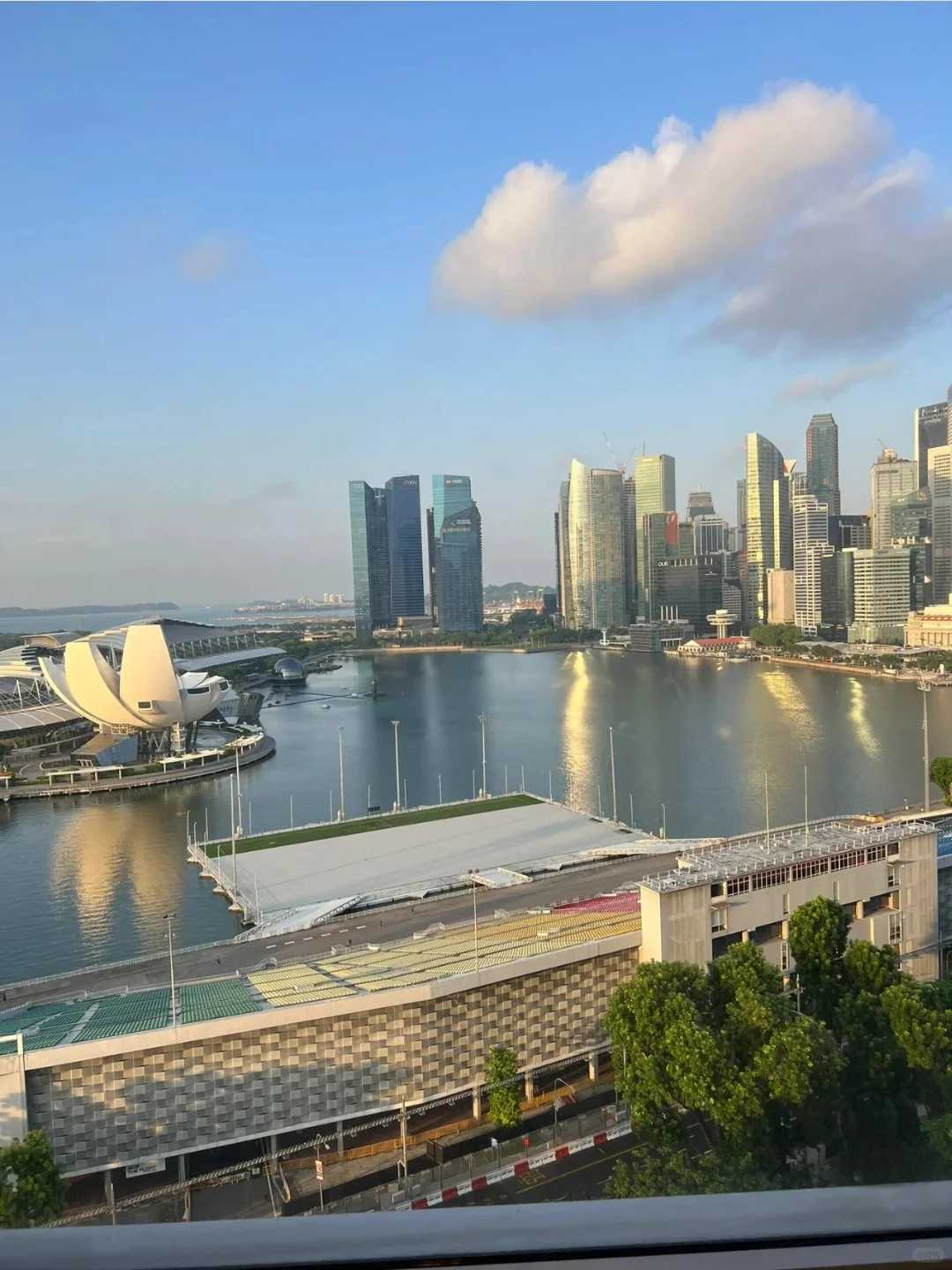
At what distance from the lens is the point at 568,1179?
2.18 m

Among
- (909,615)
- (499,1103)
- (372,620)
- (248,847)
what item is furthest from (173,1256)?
(372,620)

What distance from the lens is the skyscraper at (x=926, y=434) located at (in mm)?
19562

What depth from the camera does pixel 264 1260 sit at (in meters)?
0.24

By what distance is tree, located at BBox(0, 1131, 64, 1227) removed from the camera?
178 centimetres

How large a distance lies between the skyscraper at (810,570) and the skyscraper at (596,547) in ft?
13.9

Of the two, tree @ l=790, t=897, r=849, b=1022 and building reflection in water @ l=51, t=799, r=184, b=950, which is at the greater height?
tree @ l=790, t=897, r=849, b=1022

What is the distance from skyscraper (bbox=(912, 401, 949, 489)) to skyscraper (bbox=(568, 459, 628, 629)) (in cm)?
681

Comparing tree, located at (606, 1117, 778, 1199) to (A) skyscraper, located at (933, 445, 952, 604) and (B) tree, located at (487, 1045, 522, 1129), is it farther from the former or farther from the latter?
(A) skyscraper, located at (933, 445, 952, 604)

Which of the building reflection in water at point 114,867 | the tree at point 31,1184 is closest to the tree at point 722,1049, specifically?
the tree at point 31,1184

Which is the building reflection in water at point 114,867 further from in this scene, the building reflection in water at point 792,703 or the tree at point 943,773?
the building reflection in water at point 792,703

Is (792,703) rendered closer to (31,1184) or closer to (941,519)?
(941,519)

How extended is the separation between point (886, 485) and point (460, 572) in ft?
36.3

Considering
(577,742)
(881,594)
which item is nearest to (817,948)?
(577,742)

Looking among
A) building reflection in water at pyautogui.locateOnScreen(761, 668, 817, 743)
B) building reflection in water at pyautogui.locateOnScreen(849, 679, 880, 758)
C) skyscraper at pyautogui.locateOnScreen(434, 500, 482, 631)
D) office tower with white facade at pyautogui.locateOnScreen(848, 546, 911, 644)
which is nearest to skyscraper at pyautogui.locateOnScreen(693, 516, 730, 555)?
skyscraper at pyautogui.locateOnScreen(434, 500, 482, 631)
